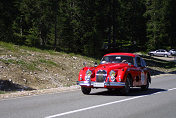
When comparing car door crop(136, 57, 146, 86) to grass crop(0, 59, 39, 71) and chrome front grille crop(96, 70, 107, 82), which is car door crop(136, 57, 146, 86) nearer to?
chrome front grille crop(96, 70, 107, 82)

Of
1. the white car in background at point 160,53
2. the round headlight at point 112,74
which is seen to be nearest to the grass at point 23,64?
the round headlight at point 112,74

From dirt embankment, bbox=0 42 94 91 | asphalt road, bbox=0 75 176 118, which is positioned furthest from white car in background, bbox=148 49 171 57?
asphalt road, bbox=0 75 176 118

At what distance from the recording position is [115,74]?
13.6 metres

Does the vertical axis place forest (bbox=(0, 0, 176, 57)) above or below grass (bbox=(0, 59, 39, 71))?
above

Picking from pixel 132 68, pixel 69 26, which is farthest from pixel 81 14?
pixel 132 68

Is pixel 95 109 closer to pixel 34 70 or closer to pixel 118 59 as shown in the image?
pixel 118 59

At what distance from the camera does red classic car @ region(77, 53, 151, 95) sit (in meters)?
13.6

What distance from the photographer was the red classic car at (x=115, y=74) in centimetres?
1357

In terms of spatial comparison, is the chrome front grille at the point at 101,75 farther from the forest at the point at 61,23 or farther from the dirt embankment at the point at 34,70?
the forest at the point at 61,23

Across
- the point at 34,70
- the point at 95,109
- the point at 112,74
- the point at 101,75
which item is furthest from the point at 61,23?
the point at 95,109

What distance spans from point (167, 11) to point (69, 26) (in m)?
42.8

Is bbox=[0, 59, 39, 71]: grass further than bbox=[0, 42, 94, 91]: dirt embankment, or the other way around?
bbox=[0, 59, 39, 71]: grass

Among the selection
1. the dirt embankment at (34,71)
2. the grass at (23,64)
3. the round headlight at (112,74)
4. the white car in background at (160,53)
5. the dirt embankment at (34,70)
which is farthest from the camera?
the white car in background at (160,53)

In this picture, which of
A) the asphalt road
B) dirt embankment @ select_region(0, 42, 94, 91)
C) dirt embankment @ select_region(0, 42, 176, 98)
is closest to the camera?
the asphalt road
